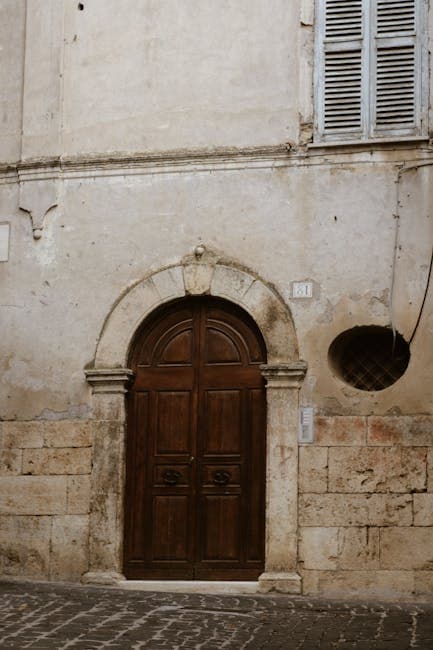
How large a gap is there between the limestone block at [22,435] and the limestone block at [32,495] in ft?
1.01

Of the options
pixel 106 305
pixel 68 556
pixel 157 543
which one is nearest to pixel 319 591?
pixel 157 543

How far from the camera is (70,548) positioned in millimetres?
11477

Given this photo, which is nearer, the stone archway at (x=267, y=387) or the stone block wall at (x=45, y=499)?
the stone archway at (x=267, y=387)

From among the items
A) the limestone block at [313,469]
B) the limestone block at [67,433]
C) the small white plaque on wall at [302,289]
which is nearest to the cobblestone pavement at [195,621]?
the limestone block at [313,469]

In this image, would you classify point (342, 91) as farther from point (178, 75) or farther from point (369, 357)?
point (369, 357)

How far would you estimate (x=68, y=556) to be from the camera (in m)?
11.5

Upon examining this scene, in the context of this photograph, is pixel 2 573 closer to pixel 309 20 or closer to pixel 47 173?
pixel 47 173

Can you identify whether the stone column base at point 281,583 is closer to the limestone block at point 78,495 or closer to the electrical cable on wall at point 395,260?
the limestone block at point 78,495

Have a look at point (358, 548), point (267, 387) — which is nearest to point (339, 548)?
point (358, 548)

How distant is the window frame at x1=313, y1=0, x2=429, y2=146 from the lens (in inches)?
450

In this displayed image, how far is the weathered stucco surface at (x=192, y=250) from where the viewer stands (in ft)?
35.9

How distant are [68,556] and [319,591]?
7.61 feet

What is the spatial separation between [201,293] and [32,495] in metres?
2.43

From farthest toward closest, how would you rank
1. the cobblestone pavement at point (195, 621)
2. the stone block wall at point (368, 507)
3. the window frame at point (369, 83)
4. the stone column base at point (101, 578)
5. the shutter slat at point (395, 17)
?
the shutter slat at point (395, 17) < the window frame at point (369, 83) < the stone column base at point (101, 578) < the stone block wall at point (368, 507) < the cobblestone pavement at point (195, 621)
